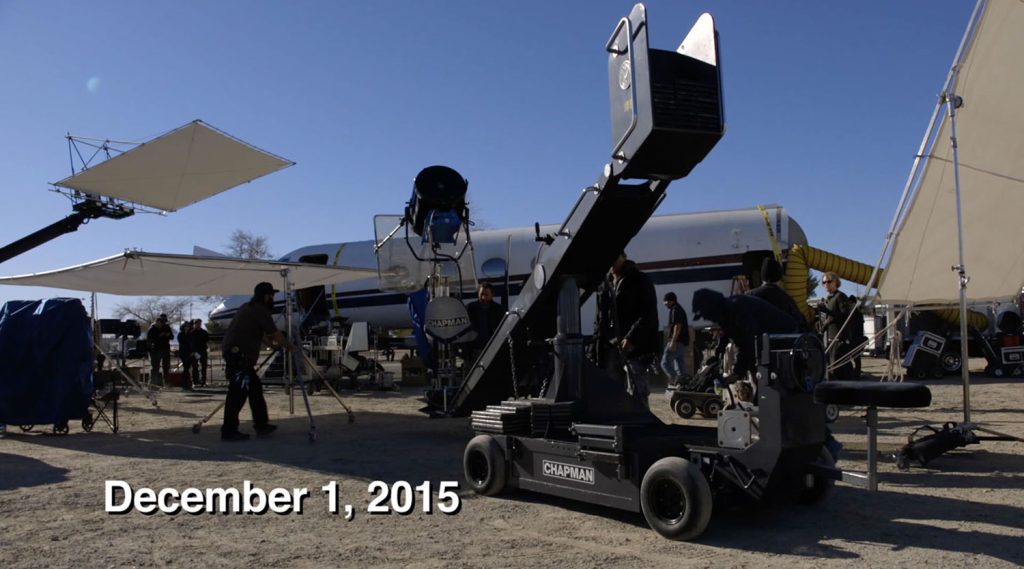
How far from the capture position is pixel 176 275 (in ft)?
35.3

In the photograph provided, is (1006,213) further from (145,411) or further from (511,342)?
(145,411)

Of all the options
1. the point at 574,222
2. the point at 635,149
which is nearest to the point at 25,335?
the point at 574,222

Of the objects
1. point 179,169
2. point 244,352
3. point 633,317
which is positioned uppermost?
point 179,169

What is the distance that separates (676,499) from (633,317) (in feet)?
6.58

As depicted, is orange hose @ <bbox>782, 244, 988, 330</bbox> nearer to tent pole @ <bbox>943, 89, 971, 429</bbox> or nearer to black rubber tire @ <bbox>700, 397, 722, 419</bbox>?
black rubber tire @ <bbox>700, 397, 722, 419</bbox>

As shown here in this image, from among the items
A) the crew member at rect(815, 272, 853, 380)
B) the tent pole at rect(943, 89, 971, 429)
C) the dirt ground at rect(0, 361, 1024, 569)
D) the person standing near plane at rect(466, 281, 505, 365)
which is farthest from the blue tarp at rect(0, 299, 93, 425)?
the tent pole at rect(943, 89, 971, 429)

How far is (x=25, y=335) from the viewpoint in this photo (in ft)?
32.2

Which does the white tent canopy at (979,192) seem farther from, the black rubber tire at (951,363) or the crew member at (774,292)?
the black rubber tire at (951,363)

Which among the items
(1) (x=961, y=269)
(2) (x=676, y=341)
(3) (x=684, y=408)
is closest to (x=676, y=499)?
(1) (x=961, y=269)

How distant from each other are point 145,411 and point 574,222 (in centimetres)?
1047

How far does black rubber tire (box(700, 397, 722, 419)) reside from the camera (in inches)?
401

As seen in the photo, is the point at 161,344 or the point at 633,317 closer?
the point at 633,317

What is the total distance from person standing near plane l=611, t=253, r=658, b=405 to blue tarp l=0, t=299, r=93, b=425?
23.2 feet

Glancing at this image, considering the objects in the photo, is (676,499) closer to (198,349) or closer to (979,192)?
(979,192)
